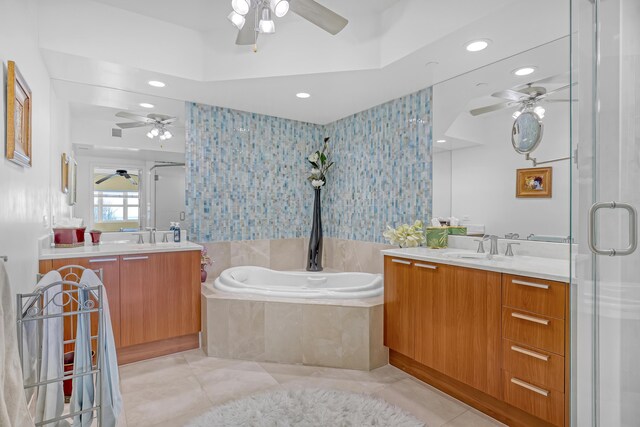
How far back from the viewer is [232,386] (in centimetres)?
239

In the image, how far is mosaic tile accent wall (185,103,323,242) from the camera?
356cm

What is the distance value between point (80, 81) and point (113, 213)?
1.12 metres

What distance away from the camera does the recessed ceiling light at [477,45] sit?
7.21ft

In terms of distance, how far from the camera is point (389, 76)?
9.14 feet

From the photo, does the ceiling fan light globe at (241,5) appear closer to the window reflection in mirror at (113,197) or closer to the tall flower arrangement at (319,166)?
the window reflection in mirror at (113,197)

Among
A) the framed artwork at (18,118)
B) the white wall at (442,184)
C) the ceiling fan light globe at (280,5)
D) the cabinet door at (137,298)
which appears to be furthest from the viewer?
the white wall at (442,184)

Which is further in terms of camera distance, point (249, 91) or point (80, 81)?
point (249, 91)

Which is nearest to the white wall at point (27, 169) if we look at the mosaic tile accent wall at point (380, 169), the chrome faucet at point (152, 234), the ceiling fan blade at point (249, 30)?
the chrome faucet at point (152, 234)

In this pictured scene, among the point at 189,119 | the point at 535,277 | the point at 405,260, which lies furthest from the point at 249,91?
the point at 535,277

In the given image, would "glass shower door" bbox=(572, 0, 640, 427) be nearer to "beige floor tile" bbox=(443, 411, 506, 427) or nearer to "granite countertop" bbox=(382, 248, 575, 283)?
"granite countertop" bbox=(382, 248, 575, 283)

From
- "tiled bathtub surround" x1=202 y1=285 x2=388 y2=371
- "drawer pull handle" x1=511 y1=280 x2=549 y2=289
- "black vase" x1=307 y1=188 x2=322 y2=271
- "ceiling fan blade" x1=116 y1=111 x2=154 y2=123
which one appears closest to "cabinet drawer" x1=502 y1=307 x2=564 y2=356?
"drawer pull handle" x1=511 y1=280 x2=549 y2=289

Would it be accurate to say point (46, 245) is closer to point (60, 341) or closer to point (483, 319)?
point (60, 341)

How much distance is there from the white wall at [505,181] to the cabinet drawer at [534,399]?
37.3 inches

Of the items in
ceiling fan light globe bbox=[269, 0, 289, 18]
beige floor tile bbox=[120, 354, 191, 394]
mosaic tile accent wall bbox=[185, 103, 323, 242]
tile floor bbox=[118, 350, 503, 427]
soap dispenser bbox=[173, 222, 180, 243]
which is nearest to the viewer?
ceiling fan light globe bbox=[269, 0, 289, 18]
